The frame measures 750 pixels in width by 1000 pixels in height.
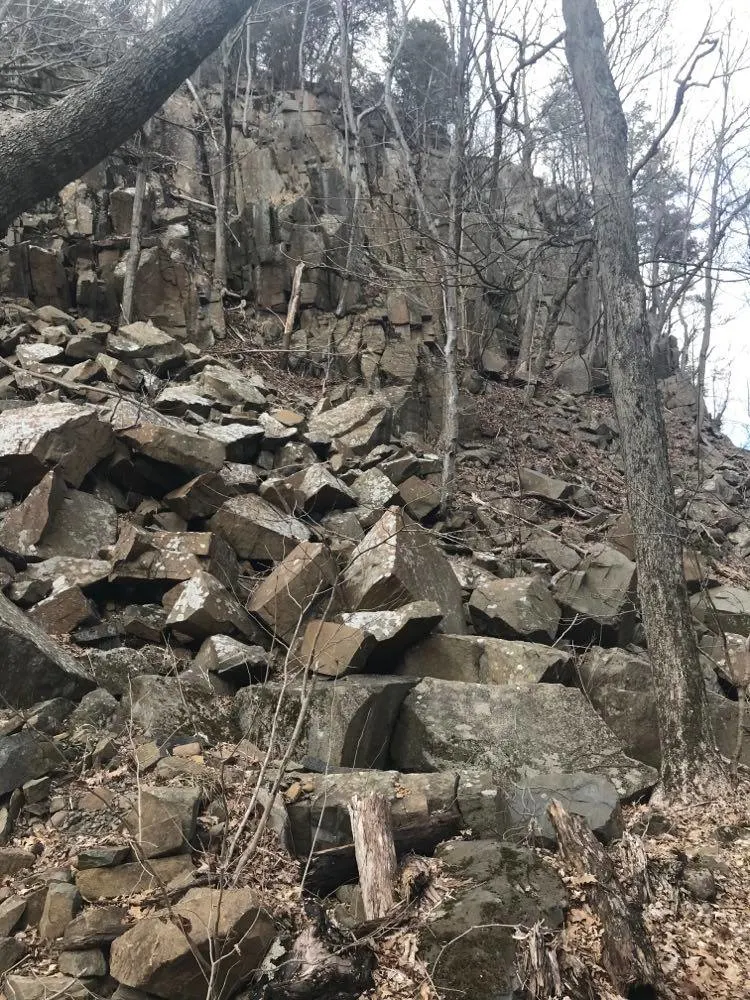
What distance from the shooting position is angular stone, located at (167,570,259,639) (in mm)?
6164

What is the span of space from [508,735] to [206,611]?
2776 millimetres

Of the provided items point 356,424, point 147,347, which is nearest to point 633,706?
point 356,424

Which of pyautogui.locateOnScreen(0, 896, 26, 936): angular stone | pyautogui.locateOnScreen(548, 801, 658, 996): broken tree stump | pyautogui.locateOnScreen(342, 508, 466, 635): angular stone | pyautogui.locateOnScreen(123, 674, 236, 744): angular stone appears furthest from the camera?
pyautogui.locateOnScreen(342, 508, 466, 635): angular stone

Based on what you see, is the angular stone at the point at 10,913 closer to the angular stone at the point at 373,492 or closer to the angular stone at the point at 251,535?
the angular stone at the point at 251,535

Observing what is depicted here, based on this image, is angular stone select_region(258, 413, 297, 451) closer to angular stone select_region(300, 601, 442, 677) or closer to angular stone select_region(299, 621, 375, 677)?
angular stone select_region(300, 601, 442, 677)

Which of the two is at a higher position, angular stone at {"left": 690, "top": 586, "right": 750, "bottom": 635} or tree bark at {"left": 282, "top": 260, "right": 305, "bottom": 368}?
tree bark at {"left": 282, "top": 260, "right": 305, "bottom": 368}

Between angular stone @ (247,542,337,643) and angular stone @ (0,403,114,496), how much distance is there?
2.63 meters

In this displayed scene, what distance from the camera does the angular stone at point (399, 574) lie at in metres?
6.55

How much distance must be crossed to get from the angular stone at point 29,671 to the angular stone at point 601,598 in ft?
16.1

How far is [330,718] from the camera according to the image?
529 centimetres

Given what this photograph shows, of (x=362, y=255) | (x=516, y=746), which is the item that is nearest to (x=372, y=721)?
(x=516, y=746)

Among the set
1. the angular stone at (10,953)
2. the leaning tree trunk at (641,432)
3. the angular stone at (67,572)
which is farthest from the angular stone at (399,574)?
the angular stone at (10,953)

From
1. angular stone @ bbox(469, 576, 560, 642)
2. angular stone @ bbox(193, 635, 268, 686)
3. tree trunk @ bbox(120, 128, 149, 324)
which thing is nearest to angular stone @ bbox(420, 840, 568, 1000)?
angular stone @ bbox(193, 635, 268, 686)

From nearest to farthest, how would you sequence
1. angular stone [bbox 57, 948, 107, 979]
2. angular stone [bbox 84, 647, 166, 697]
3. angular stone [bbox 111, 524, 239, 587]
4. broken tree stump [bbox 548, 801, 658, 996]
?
angular stone [bbox 57, 948, 107, 979] < broken tree stump [bbox 548, 801, 658, 996] < angular stone [bbox 84, 647, 166, 697] < angular stone [bbox 111, 524, 239, 587]
